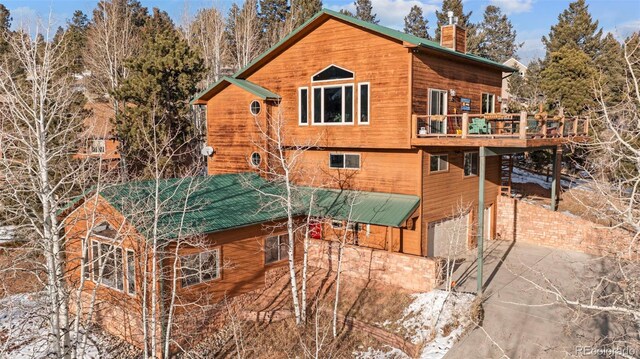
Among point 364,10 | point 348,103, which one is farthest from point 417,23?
point 348,103

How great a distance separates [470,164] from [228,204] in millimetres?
10383

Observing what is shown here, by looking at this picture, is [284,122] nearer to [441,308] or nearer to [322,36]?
[322,36]

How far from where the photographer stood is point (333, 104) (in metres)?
17.6

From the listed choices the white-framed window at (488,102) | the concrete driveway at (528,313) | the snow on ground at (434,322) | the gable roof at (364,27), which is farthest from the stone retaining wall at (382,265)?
the white-framed window at (488,102)

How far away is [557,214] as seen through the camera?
19.5m

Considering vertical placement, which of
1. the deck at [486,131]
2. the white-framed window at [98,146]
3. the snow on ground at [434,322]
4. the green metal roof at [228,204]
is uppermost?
the deck at [486,131]

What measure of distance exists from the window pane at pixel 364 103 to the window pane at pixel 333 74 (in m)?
0.74

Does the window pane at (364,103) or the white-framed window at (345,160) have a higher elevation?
the window pane at (364,103)

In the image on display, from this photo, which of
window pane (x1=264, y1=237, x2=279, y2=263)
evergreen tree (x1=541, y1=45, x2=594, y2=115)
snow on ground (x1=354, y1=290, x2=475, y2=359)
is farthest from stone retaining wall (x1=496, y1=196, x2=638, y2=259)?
evergreen tree (x1=541, y1=45, x2=594, y2=115)

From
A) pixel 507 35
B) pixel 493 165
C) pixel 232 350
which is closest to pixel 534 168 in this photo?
pixel 493 165

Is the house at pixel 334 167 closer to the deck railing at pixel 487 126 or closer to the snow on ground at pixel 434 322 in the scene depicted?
the deck railing at pixel 487 126

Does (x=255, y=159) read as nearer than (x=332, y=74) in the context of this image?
No

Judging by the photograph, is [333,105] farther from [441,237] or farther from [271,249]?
[441,237]

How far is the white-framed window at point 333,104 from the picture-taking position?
17.2m
